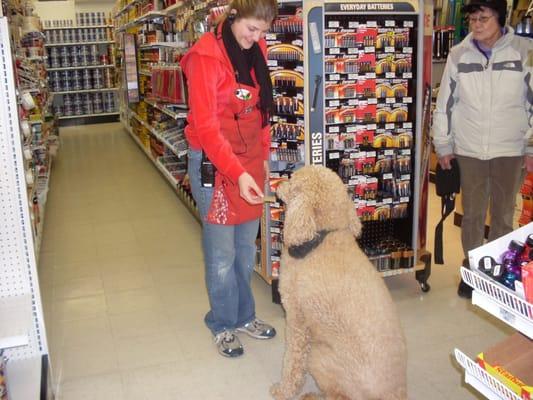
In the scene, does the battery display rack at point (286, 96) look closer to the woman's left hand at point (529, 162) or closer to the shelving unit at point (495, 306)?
the woman's left hand at point (529, 162)

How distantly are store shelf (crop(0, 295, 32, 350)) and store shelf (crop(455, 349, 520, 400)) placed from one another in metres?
1.58

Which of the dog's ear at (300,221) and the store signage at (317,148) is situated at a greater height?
the store signage at (317,148)

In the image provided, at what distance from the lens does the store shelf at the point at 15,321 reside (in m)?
2.08

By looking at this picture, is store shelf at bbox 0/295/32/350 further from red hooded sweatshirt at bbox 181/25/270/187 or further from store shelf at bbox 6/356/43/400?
red hooded sweatshirt at bbox 181/25/270/187

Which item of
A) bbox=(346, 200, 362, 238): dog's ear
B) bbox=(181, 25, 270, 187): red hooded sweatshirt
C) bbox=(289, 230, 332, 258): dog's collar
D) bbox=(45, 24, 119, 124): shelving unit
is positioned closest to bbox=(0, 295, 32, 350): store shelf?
bbox=(181, 25, 270, 187): red hooded sweatshirt

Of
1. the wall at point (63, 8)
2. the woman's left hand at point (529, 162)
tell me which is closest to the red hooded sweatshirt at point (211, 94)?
the woman's left hand at point (529, 162)

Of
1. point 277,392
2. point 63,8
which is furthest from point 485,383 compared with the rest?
point 63,8

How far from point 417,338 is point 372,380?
1.20 meters

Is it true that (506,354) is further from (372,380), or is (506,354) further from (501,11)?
(501,11)

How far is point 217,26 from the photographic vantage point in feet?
8.38

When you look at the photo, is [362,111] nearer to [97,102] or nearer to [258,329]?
[258,329]

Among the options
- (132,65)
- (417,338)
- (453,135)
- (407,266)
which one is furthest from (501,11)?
(132,65)

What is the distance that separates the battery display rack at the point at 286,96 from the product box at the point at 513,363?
1.87m

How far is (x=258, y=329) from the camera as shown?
3.12 m
